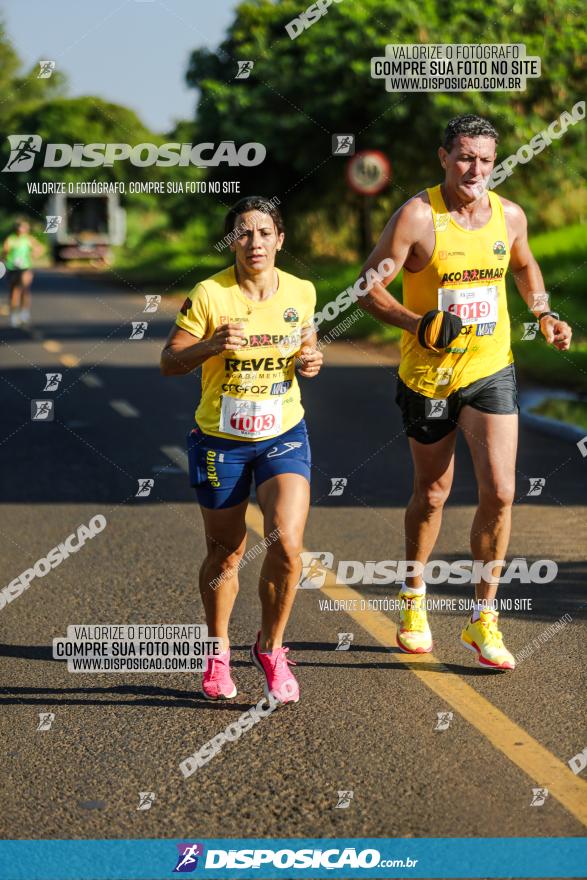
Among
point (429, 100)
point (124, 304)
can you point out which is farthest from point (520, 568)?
point (124, 304)

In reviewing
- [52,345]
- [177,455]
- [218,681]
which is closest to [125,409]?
[177,455]

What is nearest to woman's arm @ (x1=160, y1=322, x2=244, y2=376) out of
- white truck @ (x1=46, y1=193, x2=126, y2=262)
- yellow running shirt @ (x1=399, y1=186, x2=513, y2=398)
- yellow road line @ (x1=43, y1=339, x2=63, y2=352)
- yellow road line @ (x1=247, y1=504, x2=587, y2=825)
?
yellow running shirt @ (x1=399, y1=186, x2=513, y2=398)

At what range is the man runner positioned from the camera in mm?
5816

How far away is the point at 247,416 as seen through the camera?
18.0 ft

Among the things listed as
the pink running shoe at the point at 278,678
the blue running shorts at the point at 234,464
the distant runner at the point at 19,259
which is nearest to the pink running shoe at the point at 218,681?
the pink running shoe at the point at 278,678

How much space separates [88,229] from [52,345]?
53.7 meters

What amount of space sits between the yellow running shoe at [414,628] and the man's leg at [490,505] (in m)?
0.21

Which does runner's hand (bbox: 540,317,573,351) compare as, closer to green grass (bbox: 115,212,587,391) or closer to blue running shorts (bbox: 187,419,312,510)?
blue running shorts (bbox: 187,419,312,510)

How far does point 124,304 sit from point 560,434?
2471cm

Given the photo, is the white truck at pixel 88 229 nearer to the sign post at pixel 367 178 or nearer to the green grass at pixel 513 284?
the green grass at pixel 513 284

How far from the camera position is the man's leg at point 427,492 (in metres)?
6.13

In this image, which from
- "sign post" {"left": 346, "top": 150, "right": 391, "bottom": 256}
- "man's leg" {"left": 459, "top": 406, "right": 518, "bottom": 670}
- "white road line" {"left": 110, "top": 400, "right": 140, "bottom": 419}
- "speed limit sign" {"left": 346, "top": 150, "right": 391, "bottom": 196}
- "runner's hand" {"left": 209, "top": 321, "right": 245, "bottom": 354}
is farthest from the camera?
"sign post" {"left": 346, "top": 150, "right": 391, "bottom": 256}

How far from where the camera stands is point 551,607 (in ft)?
22.7

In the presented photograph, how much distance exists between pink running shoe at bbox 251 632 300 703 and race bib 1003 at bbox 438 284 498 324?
63.3 inches
